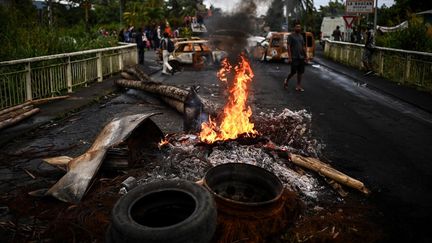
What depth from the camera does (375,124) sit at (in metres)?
8.60

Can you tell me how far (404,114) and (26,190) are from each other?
8833 millimetres

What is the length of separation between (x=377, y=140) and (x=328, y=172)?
8.63 ft

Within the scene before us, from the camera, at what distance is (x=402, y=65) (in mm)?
14555

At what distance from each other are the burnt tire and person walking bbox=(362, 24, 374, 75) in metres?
15.5

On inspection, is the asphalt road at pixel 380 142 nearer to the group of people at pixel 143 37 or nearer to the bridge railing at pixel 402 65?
the bridge railing at pixel 402 65

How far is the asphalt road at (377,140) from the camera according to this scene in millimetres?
4590

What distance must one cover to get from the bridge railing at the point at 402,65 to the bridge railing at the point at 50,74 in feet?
38.0

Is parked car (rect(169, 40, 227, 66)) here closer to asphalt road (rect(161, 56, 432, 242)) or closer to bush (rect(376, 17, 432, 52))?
asphalt road (rect(161, 56, 432, 242))

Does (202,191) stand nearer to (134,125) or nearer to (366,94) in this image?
(134,125)

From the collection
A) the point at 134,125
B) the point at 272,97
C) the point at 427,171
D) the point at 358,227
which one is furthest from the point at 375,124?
the point at 134,125

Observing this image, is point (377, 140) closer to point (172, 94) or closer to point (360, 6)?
point (172, 94)

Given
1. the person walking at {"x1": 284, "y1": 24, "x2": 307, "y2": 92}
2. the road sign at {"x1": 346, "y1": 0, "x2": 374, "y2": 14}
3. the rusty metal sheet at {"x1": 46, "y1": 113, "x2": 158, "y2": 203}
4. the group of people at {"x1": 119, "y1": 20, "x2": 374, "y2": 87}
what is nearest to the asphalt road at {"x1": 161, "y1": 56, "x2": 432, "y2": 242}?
the group of people at {"x1": 119, "y1": 20, "x2": 374, "y2": 87}

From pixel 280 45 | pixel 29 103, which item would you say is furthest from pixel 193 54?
pixel 29 103

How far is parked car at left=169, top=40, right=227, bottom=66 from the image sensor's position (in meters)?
19.8
